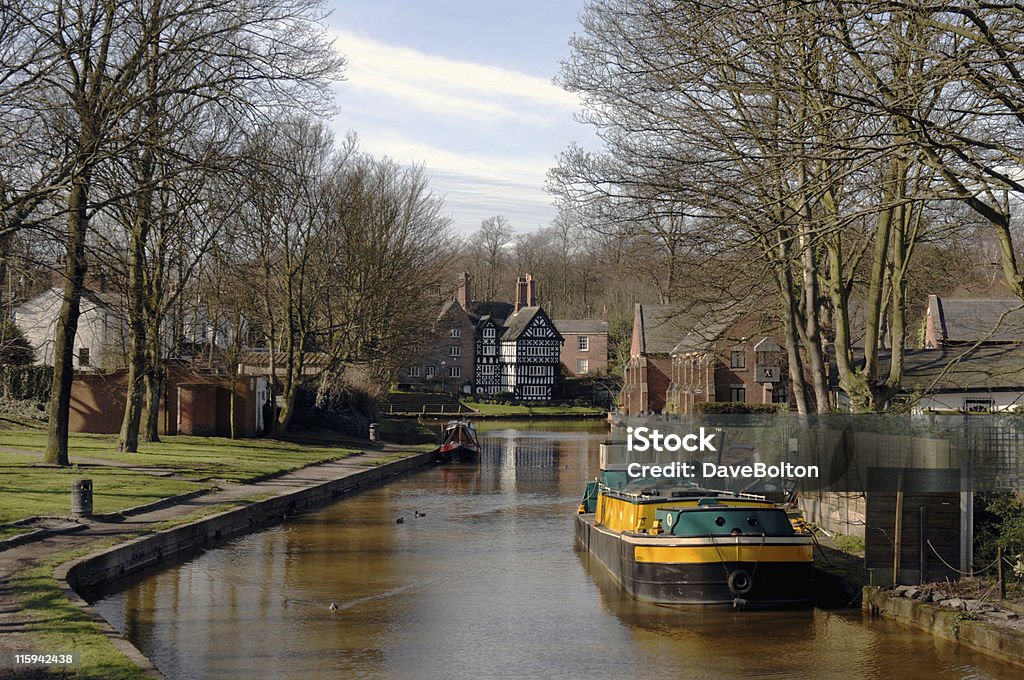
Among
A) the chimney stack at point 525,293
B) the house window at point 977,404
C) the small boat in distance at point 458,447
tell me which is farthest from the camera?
the chimney stack at point 525,293

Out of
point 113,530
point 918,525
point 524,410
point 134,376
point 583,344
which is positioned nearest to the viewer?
point 918,525

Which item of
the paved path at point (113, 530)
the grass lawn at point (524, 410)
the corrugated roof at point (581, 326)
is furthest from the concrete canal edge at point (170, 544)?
the corrugated roof at point (581, 326)

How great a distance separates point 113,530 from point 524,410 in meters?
75.5

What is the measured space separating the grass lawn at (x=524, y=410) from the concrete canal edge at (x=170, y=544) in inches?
2287

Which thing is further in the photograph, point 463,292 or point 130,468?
→ point 463,292

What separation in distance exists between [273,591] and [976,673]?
11051 millimetres

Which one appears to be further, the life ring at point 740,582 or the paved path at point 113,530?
the life ring at point 740,582

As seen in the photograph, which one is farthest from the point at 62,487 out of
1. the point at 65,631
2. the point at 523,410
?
the point at 523,410

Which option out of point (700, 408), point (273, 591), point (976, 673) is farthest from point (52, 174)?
point (700, 408)

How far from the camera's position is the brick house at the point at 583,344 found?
4582 inches

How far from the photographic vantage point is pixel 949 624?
14.9 meters

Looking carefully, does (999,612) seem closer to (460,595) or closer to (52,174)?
(460,595)

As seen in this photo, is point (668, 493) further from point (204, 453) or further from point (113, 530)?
point (204, 453)

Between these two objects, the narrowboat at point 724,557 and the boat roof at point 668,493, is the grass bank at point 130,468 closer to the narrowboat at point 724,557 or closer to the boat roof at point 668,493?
the boat roof at point 668,493
